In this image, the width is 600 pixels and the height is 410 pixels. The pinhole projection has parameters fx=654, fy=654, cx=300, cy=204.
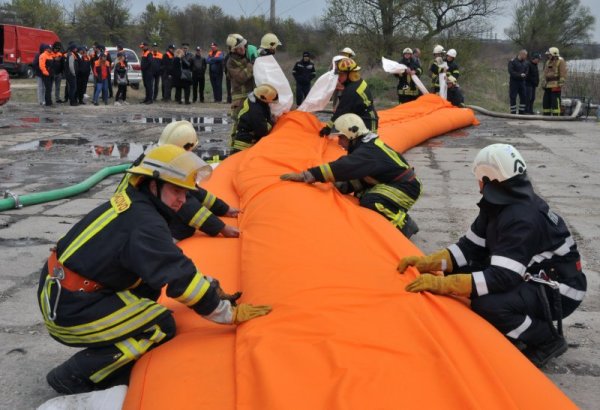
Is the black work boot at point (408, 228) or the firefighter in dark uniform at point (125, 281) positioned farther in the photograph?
the black work boot at point (408, 228)

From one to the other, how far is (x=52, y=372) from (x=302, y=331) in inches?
44.9

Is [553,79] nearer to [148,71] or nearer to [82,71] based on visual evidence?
[148,71]

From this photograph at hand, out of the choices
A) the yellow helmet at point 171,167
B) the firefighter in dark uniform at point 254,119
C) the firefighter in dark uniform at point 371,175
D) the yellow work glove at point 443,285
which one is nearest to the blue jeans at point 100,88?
the firefighter in dark uniform at point 254,119

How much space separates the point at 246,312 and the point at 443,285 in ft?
2.86

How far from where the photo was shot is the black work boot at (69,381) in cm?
270

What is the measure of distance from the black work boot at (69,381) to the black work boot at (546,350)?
2.01 m

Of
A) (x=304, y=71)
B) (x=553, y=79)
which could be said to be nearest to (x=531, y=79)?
(x=553, y=79)

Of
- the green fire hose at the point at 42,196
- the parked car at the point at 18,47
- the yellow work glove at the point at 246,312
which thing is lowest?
the green fire hose at the point at 42,196

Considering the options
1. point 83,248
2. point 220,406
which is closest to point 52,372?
point 83,248

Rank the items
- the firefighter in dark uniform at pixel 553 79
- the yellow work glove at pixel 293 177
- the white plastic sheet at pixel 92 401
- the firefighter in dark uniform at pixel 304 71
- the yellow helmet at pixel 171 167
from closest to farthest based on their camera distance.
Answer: the white plastic sheet at pixel 92 401 → the yellow helmet at pixel 171 167 → the yellow work glove at pixel 293 177 → the firefighter in dark uniform at pixel 553 79 → the firefighter in dark uniform at pixel 304 71

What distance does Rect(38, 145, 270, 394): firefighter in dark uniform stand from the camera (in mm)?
2494

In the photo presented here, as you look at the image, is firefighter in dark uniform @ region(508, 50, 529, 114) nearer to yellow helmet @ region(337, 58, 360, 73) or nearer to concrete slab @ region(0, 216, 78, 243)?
yellow helmet @ region(337, 58, 360, 73)

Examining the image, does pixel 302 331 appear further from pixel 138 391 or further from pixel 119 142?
pixel 119 142

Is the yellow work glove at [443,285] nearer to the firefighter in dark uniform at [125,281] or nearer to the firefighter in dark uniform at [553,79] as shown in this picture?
the firefighter in dark uniform at [125,281]
